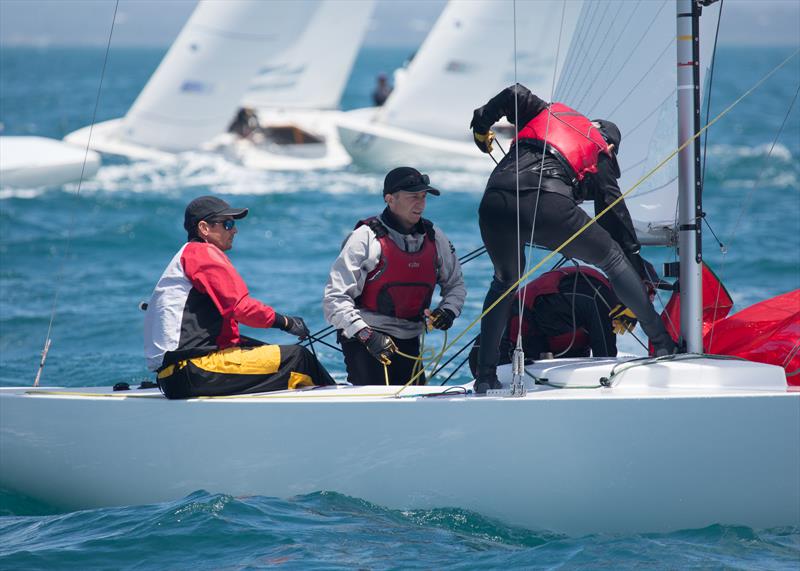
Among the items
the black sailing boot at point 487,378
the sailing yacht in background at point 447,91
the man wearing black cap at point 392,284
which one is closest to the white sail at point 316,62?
the sailing yacht in background at point 447,91

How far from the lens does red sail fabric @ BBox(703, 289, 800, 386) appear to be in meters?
3.54

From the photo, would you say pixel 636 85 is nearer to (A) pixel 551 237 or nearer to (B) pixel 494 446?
(A) pixel 551 237

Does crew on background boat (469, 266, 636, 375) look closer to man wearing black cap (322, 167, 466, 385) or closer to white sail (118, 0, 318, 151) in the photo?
man wearing black cap (322, 167, 466, 385)

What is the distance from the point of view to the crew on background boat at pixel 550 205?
3.29m

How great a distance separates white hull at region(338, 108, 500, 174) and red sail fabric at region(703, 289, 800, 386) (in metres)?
11.0

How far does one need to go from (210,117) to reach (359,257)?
11.2 metres

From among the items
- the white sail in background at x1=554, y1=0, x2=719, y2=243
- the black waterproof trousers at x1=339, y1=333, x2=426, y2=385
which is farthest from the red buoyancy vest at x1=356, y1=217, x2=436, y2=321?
the white sail in background at x1=554, y1=0, x2=719, y2=243

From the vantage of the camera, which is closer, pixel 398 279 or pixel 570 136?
pixel 570 136

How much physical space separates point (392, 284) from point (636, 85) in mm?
1230

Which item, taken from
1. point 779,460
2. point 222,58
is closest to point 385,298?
point 779,460

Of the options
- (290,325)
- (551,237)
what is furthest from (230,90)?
(551,237)

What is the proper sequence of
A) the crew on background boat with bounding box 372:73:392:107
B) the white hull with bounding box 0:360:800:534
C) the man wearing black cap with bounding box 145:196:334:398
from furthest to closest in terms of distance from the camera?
the crew on background boat with bounding box 372:73:392:107
the man wearing black cap with bounding box 145:196:334:398
the white hull with bounding box 0:360:800:534

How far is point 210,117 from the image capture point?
14.5m

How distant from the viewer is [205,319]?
3.52m
